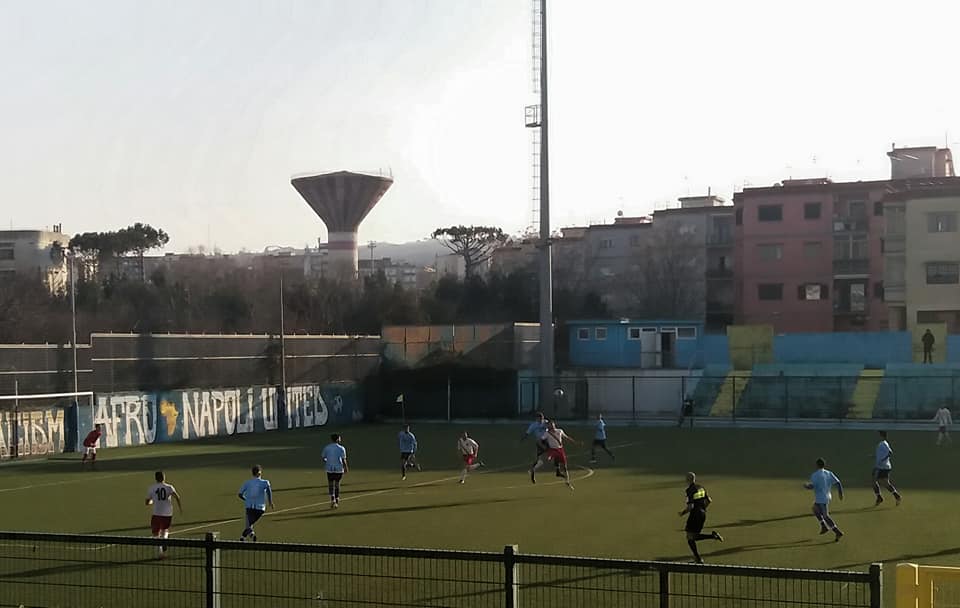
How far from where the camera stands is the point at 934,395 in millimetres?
60594

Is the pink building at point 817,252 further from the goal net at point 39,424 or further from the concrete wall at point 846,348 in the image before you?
the goal net at point 39,424

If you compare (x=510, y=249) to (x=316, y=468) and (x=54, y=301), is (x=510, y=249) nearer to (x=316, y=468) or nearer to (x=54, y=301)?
(x=54, y=301)

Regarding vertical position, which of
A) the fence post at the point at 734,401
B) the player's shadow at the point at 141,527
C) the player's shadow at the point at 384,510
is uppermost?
the player's shadow at the point at 141,527

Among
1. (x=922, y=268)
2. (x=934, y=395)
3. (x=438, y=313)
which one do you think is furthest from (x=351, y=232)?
(x=934, y=395)

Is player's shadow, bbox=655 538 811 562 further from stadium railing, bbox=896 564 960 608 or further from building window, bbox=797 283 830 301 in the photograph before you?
building window, bbox=797 283 830 301

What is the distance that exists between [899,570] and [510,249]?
115 meters

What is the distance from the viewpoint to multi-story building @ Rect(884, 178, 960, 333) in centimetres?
7275

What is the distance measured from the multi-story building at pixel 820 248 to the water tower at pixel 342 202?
54.9 metres

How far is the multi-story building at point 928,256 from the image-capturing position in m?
72.8

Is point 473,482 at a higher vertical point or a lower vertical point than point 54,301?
lower

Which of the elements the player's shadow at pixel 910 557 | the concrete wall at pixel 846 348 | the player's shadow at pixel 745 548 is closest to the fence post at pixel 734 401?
the concrete wall at pixel 846 348

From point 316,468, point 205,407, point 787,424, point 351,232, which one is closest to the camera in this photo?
point 316,468

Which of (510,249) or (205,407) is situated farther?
(510,249)

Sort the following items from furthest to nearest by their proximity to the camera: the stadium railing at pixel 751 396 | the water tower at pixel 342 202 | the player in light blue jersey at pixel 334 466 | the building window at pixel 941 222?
the water tower at pixel 342 202 < the building window at pixel 941 222 < the stadium railing at pixel 751 396 < the player in light blue jersey at pixel 334 466
